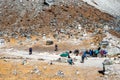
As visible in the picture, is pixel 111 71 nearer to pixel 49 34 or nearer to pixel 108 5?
pixel 49 34

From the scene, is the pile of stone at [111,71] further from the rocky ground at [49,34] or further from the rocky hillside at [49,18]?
the rocky hillside at [49,18]

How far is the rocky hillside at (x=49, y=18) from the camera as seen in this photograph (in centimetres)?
8406

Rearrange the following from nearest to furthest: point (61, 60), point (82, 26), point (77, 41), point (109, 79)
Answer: point (109, 79) → point (61, 60) → point (77, 41) → point (82, 26)

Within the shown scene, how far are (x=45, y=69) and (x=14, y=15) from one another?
114ft

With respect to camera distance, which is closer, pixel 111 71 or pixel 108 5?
pixel 111 71

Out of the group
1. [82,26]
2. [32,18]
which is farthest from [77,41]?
[32,18]

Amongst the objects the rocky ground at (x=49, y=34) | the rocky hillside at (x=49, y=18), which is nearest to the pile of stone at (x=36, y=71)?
the rocky ground at (x=49, y=34)

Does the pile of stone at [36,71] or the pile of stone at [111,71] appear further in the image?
the pile of stone at [36,71]

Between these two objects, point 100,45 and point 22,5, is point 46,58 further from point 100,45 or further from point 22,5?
point 22,5

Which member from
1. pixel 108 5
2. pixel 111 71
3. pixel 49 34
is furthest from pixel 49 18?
pixel 111 71

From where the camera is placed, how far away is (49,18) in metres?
87.5

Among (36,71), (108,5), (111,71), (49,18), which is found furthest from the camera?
(108,5)

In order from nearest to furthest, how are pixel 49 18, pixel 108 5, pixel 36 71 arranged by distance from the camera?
pixel 36 71 → pixel 49 18 → pixel 108 5

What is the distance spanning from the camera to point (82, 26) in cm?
8506
